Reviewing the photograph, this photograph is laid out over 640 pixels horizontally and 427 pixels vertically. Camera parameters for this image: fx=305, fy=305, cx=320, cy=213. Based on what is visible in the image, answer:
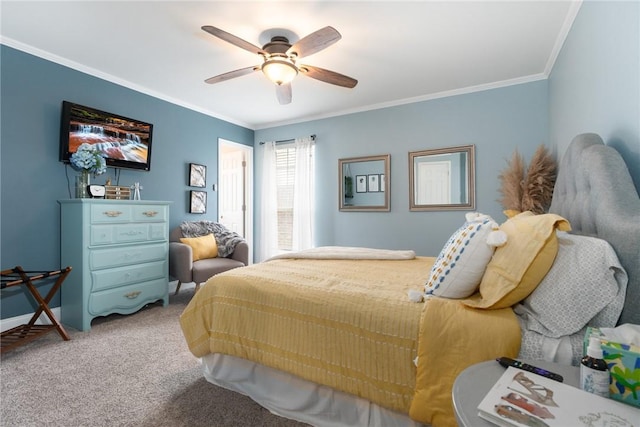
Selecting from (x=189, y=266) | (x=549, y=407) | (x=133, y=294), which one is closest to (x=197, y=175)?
(x=189, y=266)

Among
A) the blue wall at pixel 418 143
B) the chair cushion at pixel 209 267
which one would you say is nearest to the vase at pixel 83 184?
the chair cushion at pixel 209 267

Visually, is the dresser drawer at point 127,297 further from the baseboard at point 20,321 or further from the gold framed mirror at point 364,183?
the gold framed mirror at point 364,183

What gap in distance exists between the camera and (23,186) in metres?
2.75

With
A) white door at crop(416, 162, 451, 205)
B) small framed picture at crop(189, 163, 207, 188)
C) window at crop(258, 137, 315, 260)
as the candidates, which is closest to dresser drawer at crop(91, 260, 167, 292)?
small framed picture at crop(189, 163, 207, 188)

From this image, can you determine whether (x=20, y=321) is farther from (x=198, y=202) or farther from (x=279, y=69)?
(x=279, y=69)

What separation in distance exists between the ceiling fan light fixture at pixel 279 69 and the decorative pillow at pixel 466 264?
1.88 m

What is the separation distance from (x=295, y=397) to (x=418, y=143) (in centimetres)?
332

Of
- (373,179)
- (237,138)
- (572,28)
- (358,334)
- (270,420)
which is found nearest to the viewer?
(358,334)

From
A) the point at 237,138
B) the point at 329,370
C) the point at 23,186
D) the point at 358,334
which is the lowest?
the point at 329,370

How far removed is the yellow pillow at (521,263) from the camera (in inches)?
45.9

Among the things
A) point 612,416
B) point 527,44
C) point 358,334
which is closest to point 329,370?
point 358,334

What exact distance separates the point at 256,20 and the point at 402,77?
1.72 m

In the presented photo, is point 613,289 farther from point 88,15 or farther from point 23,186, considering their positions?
point 23,186

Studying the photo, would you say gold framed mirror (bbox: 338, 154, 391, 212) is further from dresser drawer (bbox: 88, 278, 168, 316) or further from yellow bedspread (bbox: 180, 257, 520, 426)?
dresser drawer (bbox: 88, 278, 168, 316)
